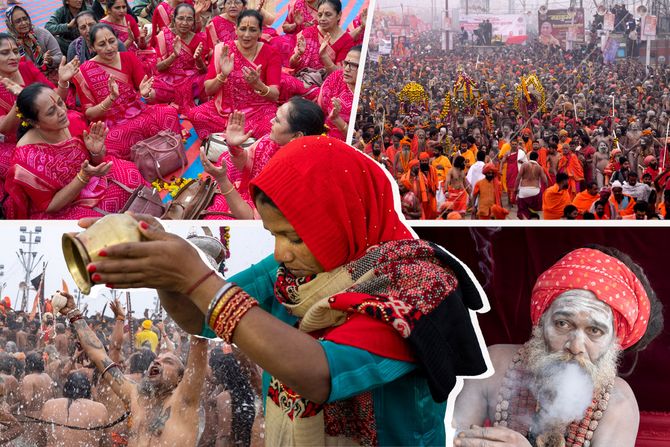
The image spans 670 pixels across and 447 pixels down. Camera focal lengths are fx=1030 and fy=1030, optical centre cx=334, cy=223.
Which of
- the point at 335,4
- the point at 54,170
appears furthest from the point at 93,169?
the point at 335,4

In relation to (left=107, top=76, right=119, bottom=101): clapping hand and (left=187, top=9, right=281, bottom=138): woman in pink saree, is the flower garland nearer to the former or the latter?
(left=187, top=9, right=281, bottom=138): woman in pink saree

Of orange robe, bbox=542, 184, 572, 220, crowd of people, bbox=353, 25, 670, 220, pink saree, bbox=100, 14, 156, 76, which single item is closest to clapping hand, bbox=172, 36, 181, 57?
pink saree, bbox=100, 14, 156, 76

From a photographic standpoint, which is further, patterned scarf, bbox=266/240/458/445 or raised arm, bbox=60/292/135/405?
raised arm, bbox=60/292/135/405

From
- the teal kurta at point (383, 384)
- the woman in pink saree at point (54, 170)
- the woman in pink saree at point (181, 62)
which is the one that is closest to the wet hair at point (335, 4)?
the woman in pink saree at point (181, 62)

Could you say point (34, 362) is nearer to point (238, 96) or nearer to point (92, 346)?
point (92, 346)

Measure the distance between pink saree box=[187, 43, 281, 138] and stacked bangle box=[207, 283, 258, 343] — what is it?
516cm

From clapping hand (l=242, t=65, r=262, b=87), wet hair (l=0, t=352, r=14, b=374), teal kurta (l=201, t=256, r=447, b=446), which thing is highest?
teal kurta (l=201, t=256, r=447, b=446)

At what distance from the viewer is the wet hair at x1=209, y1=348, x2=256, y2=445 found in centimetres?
355

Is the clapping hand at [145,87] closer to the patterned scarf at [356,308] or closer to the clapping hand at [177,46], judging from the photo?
the clapping hand at [177,46]

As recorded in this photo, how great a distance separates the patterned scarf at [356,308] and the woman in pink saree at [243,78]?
4.92 meters

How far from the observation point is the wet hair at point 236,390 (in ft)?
11.6

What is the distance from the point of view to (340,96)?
680 cm

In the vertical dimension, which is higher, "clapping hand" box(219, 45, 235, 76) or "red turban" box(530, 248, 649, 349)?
"red turban" box(530, 248, 649, 349)

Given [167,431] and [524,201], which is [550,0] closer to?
[524,201]
